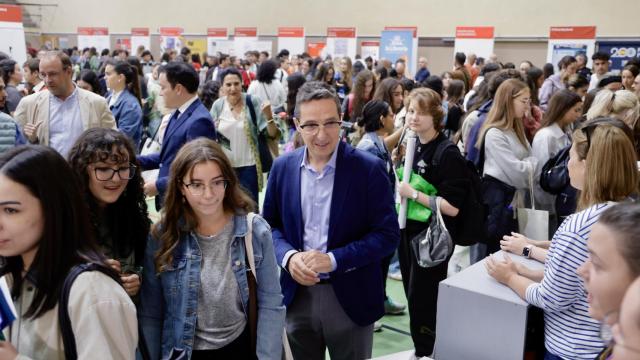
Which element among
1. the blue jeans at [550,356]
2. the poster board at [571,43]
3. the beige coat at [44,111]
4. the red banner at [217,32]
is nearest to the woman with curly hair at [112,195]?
the blue jeans at [550,356]

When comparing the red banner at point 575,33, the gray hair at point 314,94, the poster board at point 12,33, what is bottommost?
the gray hair at point 314,94

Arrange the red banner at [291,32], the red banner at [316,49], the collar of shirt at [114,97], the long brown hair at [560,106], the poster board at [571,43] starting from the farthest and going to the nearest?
the red banner at [316,49]
the red banner at [291,32]
the poster board at [571,43]
the collar of shirt at [114,97]
the long brown hair at [560,106]

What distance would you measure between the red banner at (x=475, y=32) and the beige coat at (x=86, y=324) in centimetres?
1302

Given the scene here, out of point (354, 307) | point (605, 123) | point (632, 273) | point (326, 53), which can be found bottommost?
point (354, 307)

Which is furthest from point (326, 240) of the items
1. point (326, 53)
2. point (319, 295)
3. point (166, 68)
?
point (326, 53)

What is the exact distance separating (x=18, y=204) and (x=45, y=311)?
256 mm

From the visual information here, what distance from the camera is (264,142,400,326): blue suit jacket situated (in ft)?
7.12

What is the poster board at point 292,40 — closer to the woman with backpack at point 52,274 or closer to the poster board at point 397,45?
the poster board at point 397,45

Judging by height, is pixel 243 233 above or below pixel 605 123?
below

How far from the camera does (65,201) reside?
1342mm

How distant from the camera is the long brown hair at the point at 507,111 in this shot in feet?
12.3

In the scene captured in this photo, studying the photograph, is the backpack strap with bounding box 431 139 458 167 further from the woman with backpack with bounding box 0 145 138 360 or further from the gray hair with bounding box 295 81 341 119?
the woman with backpack with bounding box 0 145 138 360

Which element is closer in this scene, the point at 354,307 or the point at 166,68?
the point at 354,307

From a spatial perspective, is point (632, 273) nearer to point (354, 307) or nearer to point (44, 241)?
point (354, 307)
